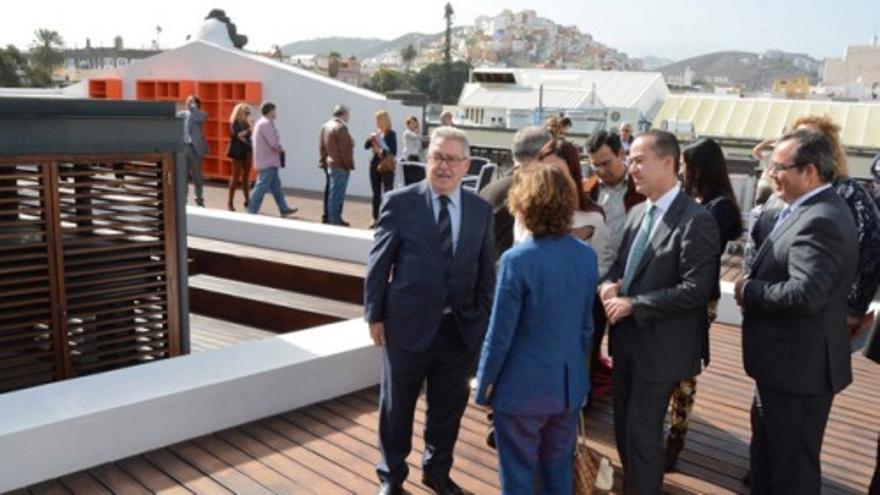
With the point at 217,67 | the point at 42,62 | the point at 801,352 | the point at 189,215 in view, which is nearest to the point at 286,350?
the point at 801,352

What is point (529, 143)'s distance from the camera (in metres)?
3.77

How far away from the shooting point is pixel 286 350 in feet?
14.3

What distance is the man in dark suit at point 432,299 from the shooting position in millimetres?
3178

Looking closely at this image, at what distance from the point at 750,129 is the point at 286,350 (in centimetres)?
5370

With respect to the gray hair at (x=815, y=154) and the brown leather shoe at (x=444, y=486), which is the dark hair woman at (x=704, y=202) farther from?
the brown leather shoe at (x=444, y=486)

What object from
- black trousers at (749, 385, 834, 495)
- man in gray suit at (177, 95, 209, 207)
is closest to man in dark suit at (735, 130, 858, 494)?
black trousers at (749, 385, 834, 495)

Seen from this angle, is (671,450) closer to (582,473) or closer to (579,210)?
(582,473)

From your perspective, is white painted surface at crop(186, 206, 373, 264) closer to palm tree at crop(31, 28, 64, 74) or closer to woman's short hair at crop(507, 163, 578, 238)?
woman's short hair at crop(507, 163, 578, 238)

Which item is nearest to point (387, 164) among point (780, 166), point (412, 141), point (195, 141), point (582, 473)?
point (412, 141)

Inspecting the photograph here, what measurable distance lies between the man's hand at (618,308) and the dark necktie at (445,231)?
67 centimetres

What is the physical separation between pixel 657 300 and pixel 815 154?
2.60 ft

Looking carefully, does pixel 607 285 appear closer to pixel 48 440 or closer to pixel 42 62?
pixel 48 440

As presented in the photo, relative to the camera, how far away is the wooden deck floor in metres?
3.39

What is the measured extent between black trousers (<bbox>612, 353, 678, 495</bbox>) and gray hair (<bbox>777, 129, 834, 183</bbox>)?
0.96m
